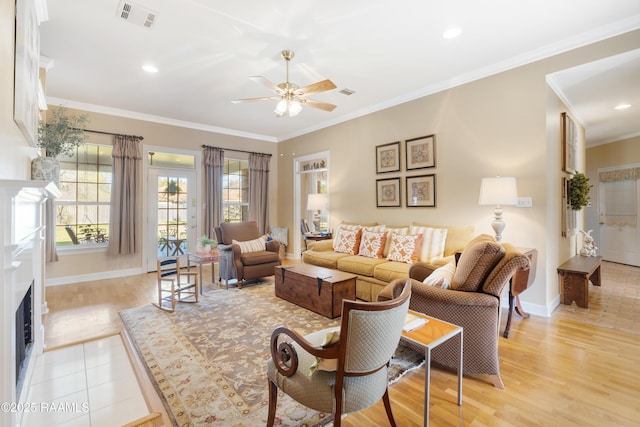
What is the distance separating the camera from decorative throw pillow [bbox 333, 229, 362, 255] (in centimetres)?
440

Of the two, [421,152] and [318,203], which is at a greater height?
[421,152]

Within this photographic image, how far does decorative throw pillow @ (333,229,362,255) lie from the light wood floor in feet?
6.99

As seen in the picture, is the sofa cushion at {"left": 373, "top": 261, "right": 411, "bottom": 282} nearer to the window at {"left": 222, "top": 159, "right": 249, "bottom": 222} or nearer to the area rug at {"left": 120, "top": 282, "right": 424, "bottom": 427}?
the area rug at {"left": 120, "top": 282, "right": 424, "bottom": 427}

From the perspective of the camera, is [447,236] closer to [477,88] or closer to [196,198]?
[477,88]

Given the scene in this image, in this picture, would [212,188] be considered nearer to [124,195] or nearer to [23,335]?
[124,195]

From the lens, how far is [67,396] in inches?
76.4

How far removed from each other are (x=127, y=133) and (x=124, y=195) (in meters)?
1.12

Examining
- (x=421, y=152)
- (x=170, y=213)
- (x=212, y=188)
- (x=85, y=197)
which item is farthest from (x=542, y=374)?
(x=85, y=197)

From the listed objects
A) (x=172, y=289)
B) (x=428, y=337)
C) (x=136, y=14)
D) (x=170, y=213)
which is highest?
(x=136, y=14)

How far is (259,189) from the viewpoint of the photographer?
6.71 meters

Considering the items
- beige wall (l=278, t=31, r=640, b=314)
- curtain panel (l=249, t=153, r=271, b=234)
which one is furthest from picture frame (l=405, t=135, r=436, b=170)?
curtain panel (l=249, t=153, r=271, b=234)

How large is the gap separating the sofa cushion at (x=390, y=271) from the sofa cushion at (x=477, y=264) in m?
1.22

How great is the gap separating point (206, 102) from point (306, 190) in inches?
167

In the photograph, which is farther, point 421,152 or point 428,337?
point 421,152
